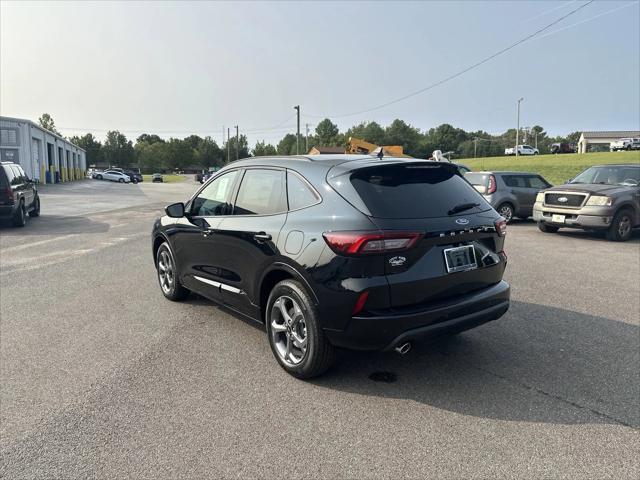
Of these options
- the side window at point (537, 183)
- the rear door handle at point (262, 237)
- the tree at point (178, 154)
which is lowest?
the rear door handle at point (262, 237)

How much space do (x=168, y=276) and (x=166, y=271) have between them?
9 centimetres

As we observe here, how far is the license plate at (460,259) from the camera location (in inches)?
142

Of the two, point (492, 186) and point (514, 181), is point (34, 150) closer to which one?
point (492, 186)

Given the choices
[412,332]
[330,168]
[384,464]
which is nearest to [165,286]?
[330,168]

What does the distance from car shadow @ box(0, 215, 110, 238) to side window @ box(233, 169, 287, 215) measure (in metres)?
9.65

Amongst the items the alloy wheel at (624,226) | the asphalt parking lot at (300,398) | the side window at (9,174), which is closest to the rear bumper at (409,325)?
the asphalt parking lot at (300,398)

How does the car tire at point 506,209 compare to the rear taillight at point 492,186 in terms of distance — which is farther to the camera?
the car tire at point 506,209

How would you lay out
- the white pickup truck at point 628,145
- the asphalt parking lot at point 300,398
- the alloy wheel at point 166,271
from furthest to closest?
the white pickup truck at point 628,145 → the alloy wheel at point 166,271 → the asphalt parking lot at point 300,398

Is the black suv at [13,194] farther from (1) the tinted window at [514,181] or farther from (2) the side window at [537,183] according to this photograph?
(2) the side window at [537,183]

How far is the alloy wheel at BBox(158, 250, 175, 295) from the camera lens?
233 inches

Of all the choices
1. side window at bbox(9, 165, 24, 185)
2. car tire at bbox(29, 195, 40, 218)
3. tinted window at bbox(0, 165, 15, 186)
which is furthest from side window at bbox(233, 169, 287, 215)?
car tire at bbox(29, 195, 40, 218)

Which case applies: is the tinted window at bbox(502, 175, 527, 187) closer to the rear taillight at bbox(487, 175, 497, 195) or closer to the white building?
the rear taillight at bbox(487, 175, 497, 195)

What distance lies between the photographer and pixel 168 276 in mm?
6000

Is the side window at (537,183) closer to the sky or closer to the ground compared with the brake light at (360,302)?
closer to the sky
